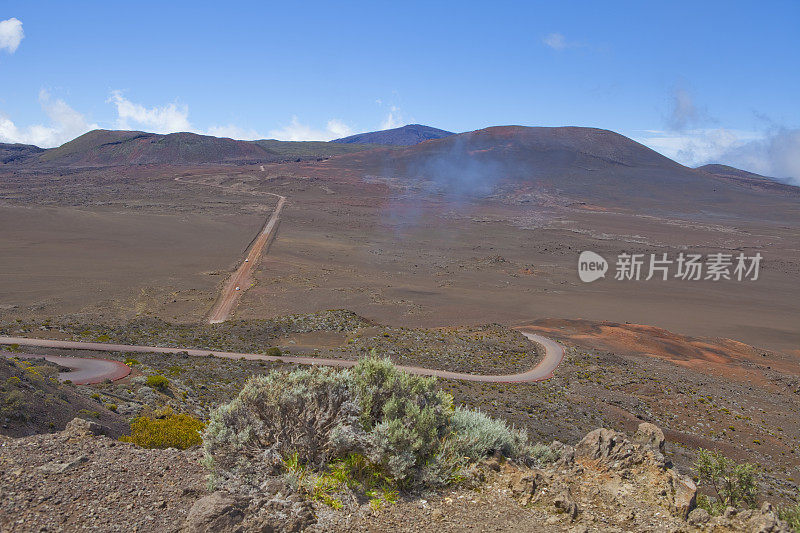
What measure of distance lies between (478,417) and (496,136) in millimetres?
133370

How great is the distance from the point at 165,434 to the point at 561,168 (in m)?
116

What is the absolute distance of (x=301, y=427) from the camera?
6.42 meters

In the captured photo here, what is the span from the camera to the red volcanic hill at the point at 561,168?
10144 cm

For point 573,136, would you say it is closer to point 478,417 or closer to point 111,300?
point 111,300

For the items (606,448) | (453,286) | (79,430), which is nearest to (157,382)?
(79,430)

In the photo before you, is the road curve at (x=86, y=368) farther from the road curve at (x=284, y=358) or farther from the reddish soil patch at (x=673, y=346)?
the reddish soil patch at (x=673, y=346)

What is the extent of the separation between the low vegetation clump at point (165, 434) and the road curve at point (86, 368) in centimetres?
610

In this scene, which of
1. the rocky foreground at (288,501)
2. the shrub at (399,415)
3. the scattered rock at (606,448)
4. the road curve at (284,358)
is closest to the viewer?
the rocky foreground at (288,501)

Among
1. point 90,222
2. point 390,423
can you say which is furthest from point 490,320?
point 90,222

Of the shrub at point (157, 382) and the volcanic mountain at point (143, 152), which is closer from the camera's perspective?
the shrub at point (157, 382)

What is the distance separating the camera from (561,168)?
11444 centimetres

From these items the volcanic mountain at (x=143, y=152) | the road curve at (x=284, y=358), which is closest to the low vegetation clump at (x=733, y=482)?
Result: the road curve at (x=284, y=358)

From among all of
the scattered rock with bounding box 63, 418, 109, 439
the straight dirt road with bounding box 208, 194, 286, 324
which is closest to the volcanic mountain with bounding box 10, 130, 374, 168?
the straight dirt road with bounding box 208, 194, 286, 324

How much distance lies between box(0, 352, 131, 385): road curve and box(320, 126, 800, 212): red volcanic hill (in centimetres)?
8642
